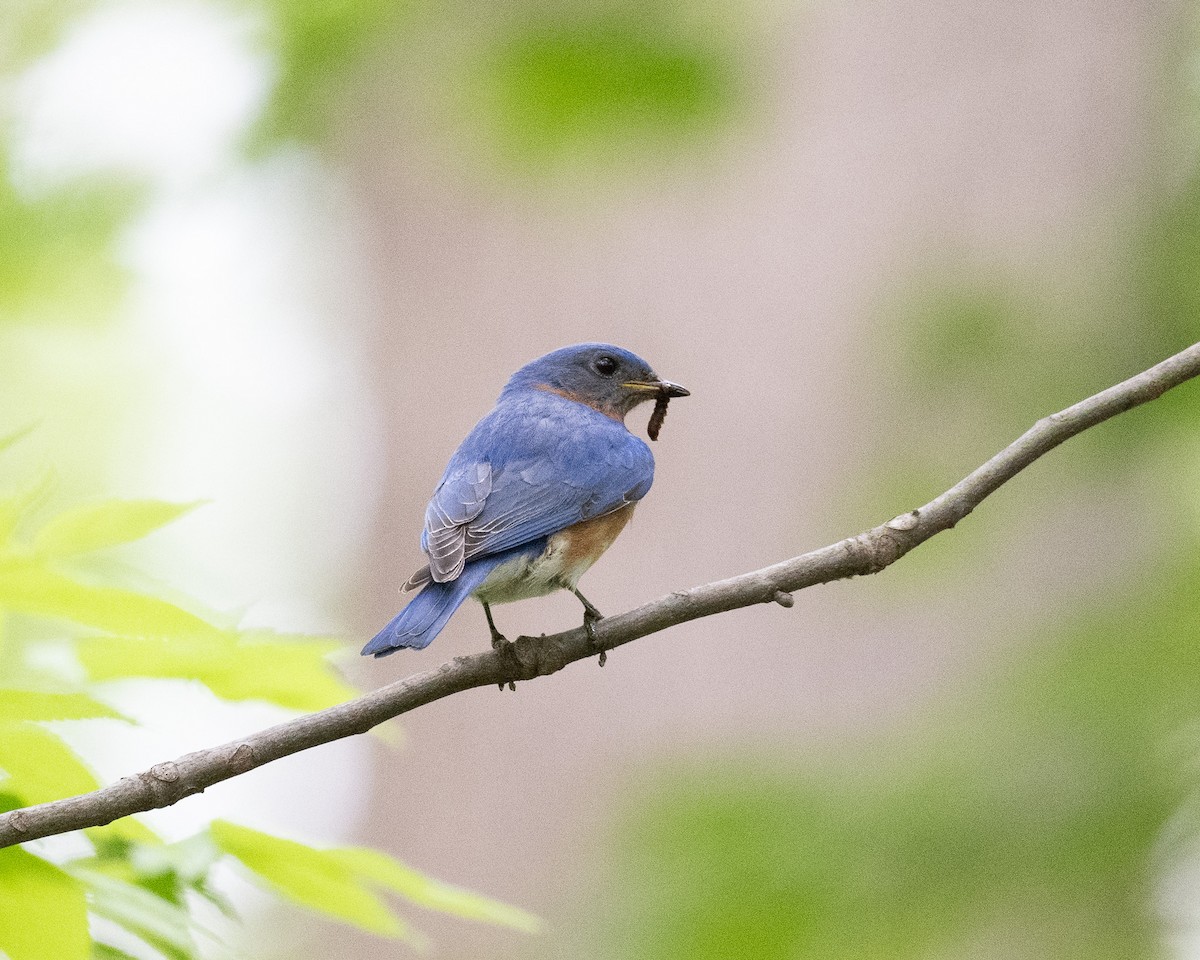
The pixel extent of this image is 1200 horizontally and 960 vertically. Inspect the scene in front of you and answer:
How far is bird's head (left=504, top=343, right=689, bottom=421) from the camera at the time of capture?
361cm

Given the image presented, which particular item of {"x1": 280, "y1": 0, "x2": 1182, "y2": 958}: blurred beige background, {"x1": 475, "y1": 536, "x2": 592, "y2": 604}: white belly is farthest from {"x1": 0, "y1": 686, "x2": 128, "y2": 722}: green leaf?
{"x1": 280, "y1": 0, "x2": 1182, "y2": 958}: blurred beige background

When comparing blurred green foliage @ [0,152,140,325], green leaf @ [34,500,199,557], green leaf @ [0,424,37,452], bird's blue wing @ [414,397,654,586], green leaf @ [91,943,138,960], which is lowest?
green leaf @ [91,943,138,960]

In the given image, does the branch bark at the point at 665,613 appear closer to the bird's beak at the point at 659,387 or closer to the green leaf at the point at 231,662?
the green leaf at the point at 231,662

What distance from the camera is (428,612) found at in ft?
7.26

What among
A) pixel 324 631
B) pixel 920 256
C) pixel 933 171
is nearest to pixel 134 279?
pixel 324 631

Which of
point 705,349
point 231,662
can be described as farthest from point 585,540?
point 705,349

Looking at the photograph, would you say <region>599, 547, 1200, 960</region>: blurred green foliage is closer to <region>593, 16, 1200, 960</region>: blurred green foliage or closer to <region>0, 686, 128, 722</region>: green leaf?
<region>593, 16, 1200, 960</region>: blurred green foliage

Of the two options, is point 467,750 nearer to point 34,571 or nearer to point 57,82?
point 57,82

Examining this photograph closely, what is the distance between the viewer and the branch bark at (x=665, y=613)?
1437 mm

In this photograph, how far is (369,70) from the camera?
11.3 feet

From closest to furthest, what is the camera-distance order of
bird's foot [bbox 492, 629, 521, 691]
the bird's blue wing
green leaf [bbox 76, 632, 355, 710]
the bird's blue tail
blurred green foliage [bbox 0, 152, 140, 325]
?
1. green leaf [bbox 76, 632, 355, 710]
2. bird's foot [bbox 492, 629, 521, 691]
3. the bird's blue tail
4. the bird's blue wing
5. blurred green foliage [bbox 0, 152, 140, 325]

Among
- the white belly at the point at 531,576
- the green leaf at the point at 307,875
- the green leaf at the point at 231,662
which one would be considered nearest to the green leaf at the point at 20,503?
the green leaf at the point at 231,662

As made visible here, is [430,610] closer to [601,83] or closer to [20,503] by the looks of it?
[20,503]

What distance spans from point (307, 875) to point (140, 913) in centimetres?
22
